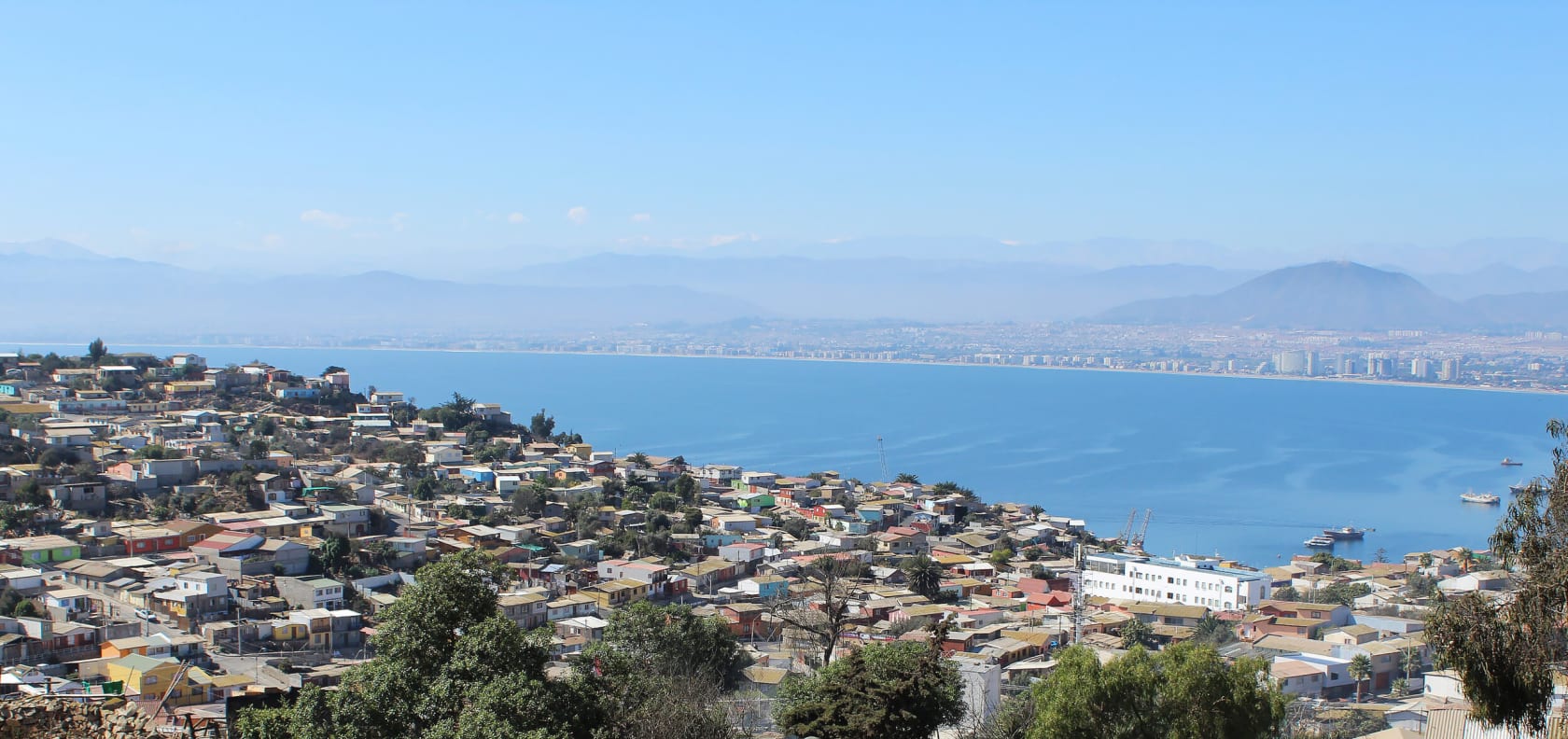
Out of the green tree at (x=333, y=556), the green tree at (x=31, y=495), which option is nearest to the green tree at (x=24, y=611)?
the green tree at (x=333, y=556)

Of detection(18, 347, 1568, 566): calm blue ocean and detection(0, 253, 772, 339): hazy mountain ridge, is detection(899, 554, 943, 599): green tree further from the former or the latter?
detection(0, 253, 772, 339): hazy mountain ridge

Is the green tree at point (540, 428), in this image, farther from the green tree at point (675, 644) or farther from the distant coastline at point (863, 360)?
the distant coastline at point (863, 360)

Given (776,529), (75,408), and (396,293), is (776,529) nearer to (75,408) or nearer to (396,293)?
(75,408)

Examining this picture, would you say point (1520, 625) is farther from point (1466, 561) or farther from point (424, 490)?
point (1466, 561)

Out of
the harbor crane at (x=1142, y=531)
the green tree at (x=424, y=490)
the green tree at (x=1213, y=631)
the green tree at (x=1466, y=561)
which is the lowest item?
the harbor crane at (x=1142, y=531)

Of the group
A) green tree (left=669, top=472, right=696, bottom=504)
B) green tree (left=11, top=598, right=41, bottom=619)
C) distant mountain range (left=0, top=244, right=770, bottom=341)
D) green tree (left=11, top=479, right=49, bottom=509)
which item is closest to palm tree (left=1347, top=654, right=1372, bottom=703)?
green tree (left=669, top=472, right=696, bottom=504)

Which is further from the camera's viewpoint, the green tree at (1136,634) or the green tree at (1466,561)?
the green tree at (1466,561)

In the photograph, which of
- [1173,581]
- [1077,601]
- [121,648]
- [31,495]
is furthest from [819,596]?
[31,495]

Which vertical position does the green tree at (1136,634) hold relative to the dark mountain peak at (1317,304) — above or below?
below
